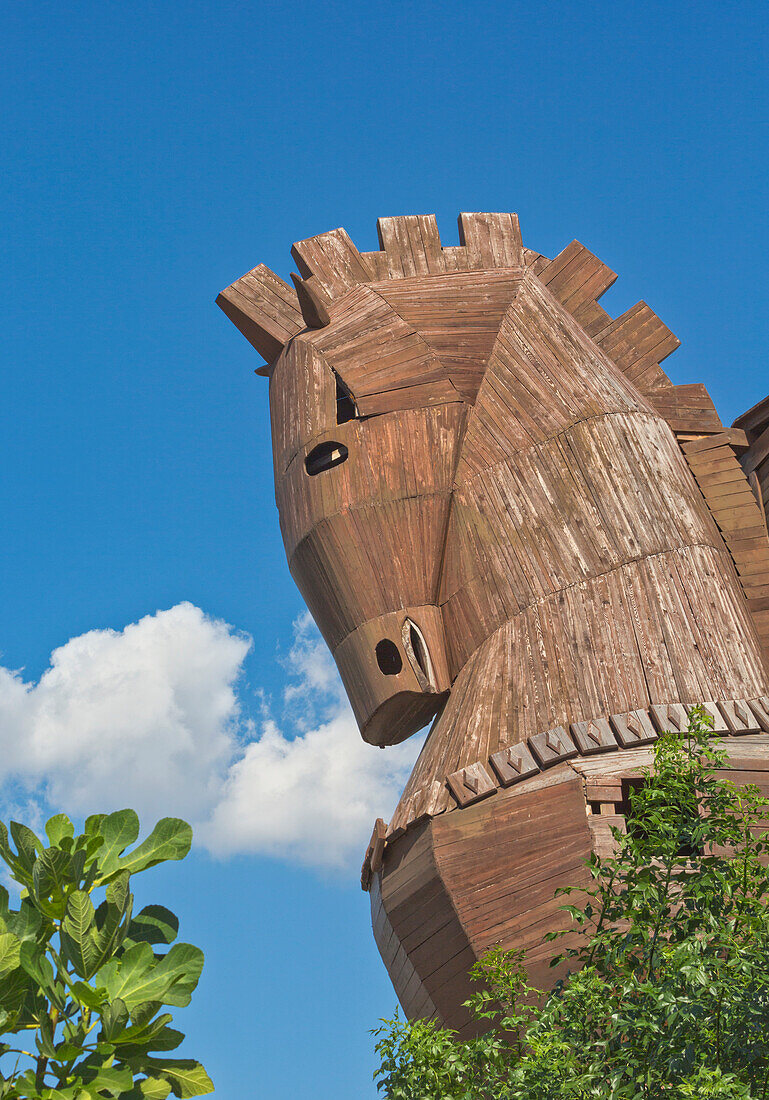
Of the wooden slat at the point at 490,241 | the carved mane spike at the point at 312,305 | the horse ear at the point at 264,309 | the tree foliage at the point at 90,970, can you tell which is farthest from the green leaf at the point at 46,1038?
the wooden slat at the point at 490,241

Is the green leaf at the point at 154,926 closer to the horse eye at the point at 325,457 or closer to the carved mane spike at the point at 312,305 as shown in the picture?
the horse eye at the point at 325,457

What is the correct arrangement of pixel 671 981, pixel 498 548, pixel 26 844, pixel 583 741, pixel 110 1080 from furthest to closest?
pixel 498 548
pixel 583 741
pixel 671 981
pixel 26 844
pixel 110 1080

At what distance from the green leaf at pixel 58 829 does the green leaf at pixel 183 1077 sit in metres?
0.63

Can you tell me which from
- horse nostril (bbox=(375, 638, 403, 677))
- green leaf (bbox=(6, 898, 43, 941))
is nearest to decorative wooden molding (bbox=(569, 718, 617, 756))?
horse nostril (bbox=(375, 638, 403, 677))

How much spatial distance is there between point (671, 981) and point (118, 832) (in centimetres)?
217

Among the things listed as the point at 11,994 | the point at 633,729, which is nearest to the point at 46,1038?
the point at 11,994

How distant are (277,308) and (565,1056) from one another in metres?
7.53

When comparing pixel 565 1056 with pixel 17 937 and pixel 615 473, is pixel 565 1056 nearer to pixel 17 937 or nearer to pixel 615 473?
pixel 17 937

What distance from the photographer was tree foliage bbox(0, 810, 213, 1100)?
2.87 m

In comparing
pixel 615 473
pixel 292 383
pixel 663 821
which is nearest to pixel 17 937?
pixel 663 821

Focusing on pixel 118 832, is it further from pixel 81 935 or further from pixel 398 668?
pixel 398 668

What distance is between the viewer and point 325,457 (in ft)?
30.9

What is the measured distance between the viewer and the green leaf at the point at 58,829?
3.18 meters

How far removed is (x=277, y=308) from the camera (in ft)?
34.9
